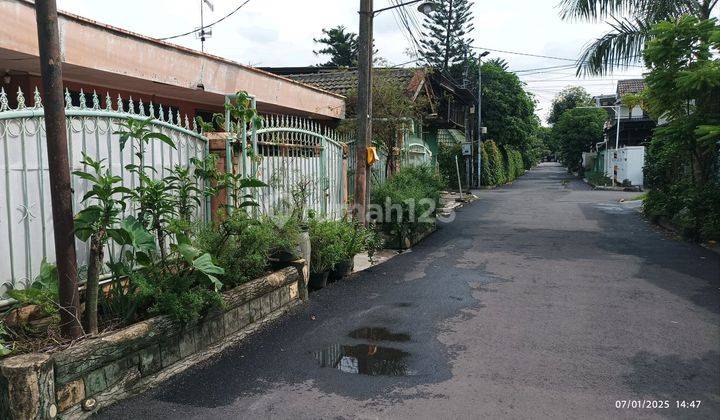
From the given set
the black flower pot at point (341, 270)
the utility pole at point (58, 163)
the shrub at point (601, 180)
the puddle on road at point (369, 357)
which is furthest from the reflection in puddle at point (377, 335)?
the shrub at point (601, 180)

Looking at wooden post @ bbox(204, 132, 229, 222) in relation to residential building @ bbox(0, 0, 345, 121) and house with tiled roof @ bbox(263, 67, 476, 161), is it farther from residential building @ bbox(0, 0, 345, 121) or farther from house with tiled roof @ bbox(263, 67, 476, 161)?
house with tiled roof @ bbox(263, 67, 476, 161)

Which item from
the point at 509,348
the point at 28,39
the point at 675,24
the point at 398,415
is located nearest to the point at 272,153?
the point at 28,39

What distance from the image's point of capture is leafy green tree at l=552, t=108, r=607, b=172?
44.0m

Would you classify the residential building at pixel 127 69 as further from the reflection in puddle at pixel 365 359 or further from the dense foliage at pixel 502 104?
the dense foliage at pixel 502 104

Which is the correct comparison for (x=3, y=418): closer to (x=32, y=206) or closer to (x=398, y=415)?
(x=32, y=206)

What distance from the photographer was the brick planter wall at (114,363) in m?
3.10

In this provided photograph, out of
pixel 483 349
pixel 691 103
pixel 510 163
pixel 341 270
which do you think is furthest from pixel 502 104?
pixel 483 349

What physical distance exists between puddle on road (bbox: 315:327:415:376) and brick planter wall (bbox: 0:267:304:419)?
0.89 metres

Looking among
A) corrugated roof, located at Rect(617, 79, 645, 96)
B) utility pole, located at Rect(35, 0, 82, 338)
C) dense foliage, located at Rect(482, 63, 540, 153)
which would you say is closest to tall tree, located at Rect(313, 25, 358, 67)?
dense foliage, located at Rect(482, 63, 540, 153)

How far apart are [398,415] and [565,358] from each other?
1730 millimetres

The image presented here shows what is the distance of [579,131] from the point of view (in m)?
44.7

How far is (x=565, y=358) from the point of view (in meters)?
4.42

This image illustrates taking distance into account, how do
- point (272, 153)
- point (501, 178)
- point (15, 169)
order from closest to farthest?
point (15, 169)
point (272, 153)
point (501, 178)

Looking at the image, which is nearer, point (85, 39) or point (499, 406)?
point (499, 406)
